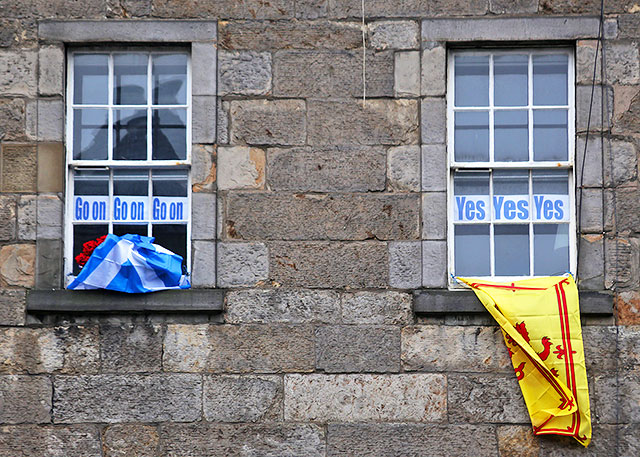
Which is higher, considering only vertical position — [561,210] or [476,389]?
[561,210]

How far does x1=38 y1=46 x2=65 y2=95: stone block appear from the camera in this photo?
25.5ft

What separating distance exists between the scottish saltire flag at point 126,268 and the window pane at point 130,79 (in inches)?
44.5

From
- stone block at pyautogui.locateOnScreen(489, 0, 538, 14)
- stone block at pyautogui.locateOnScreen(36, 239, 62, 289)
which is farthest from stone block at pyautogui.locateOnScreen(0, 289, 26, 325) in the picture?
stone block at pyautogui.locateOnScreen(489, 0, 538, 14)

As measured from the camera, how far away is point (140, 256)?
7.61 metres

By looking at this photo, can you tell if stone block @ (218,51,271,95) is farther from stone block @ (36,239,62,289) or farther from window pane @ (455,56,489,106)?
stone block @ (36,239,62,289)

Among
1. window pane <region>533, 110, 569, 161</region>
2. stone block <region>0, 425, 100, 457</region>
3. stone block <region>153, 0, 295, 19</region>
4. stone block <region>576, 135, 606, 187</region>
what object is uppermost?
stone block <region>153, 0, 295, 19</region>

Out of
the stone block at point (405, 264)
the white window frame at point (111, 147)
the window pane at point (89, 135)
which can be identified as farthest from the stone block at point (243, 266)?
the window pane at point (89, 135)

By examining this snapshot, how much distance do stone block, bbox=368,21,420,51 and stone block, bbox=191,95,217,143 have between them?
1.34 metres

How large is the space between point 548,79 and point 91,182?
12.1ft

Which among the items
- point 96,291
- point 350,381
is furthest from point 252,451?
point 96,291

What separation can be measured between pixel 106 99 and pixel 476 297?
3.27m

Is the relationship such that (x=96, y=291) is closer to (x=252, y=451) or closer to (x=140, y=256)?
(x=140, y=256)

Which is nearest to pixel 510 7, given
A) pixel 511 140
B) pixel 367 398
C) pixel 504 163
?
pixel 511 140

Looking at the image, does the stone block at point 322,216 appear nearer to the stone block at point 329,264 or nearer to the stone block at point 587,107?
the stone block at point 329,264
